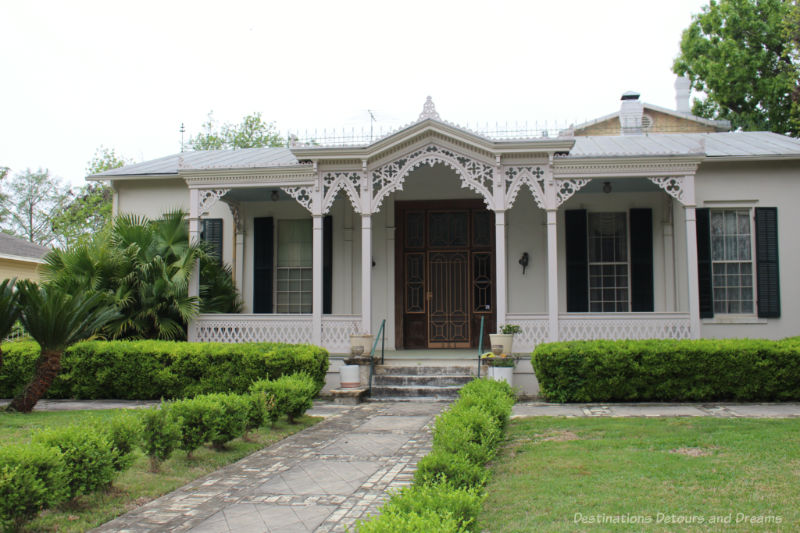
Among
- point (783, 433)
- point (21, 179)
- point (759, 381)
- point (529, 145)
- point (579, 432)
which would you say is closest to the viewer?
point (783, 433)

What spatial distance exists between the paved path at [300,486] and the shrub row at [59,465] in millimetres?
417

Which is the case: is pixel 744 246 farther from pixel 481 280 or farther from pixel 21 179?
pixel 21 179

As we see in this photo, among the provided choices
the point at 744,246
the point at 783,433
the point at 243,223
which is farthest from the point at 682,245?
the point at 243,223

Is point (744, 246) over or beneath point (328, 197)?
beneath

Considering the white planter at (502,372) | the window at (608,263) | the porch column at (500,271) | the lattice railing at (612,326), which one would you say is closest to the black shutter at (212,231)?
the porch column at (500,271)

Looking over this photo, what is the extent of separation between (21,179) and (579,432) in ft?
151

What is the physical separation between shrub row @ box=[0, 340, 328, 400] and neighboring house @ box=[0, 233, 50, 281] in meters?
8.15

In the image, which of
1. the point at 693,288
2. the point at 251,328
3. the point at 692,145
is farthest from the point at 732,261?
the point at 251,328

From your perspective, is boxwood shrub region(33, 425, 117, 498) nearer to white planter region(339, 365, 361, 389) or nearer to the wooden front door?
white planter region(339, 365, 361, 389)

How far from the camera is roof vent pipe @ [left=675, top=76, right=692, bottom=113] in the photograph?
84.7 ft

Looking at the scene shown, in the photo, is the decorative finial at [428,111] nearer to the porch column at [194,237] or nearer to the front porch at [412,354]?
the front porch at [412,354]

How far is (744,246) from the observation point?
46.3 ft

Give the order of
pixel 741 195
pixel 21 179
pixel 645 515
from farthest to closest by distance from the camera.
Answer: pixel 21 179
pixel 741 195
pixel 645 515

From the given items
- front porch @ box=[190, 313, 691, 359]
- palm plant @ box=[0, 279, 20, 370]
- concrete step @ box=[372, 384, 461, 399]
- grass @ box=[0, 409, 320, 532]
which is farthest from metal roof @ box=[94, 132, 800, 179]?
grass @ box=[0, 409, 320, 532]
